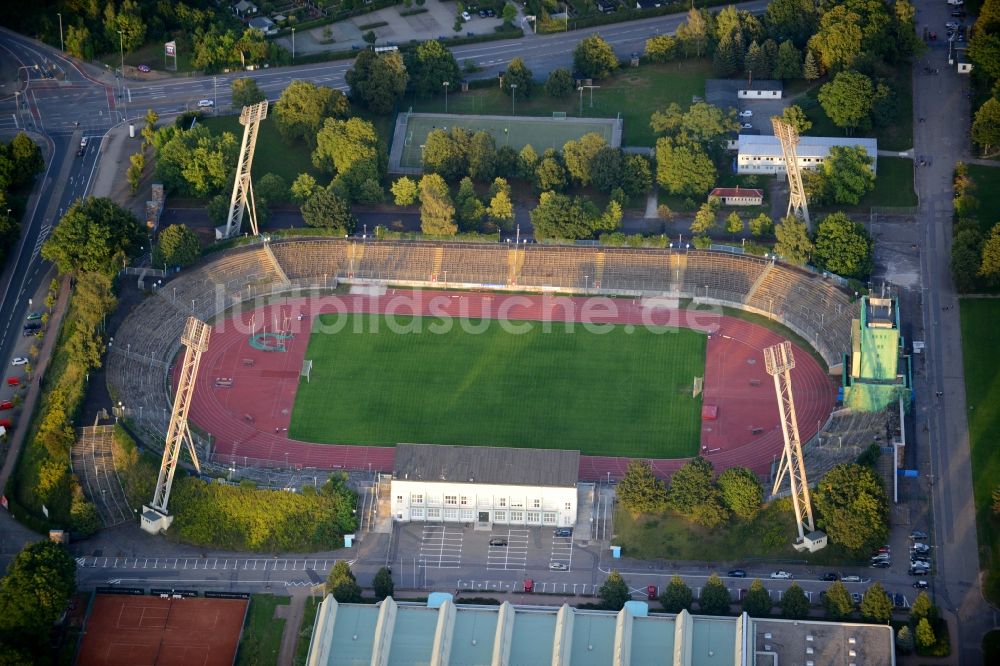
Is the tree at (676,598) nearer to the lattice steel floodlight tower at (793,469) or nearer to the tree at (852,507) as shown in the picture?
the lattice steel floodlight tower at (793,469)

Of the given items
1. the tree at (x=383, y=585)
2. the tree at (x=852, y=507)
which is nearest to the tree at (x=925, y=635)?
the tree at (x=852, y=507)

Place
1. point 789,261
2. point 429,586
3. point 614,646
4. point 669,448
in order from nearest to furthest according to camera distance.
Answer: point 614,646 < point 429,586 < point 669,448 < point 789,261

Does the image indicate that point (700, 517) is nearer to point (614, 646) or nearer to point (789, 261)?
point (614, 646)

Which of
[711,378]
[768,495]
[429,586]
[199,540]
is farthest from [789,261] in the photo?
[199,540]

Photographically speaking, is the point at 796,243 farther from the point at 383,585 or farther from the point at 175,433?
the point at 175,433

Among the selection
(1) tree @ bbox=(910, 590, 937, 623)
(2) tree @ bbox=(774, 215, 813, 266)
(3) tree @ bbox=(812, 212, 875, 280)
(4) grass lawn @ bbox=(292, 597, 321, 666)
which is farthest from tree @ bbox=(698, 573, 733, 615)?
(2) tree @ bbox=(774, 215, 813, 266)

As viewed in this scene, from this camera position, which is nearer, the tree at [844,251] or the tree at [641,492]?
the tree at [641,492]

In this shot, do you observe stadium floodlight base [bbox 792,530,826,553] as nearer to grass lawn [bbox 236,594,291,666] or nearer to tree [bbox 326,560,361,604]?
tree [bbox 326,560,361,604]
